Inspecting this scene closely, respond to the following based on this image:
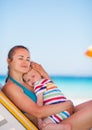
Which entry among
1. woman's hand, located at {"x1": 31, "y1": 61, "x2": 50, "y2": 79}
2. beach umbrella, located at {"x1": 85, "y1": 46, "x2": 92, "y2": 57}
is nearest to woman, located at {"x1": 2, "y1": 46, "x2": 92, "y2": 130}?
woman's hand, located at {"x1": 31, "y1": 61, "x2": 50, "y2": 79}

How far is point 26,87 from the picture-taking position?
61.6 inches

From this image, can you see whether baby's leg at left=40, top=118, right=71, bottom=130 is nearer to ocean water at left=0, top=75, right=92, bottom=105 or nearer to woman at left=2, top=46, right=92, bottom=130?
woman at left=2, top=46, right=92, bottom=130

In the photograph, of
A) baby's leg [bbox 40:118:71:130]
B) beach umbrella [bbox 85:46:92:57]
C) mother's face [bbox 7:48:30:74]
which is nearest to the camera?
baby's leg [bbox 40:118:71:130]

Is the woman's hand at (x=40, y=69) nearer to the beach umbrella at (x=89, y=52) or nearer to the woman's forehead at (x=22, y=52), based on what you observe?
the woman's forehead at (x=22, y=52)

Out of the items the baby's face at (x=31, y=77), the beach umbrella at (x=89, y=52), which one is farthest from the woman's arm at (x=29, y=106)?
the beach umbrella at (x=89, y=52)

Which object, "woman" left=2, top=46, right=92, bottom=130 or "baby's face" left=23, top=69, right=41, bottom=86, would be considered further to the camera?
"baby's face" left=23, top=69, right=41, bottom=86

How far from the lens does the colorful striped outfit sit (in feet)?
4.92

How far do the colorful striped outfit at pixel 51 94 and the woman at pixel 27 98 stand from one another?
34 mm

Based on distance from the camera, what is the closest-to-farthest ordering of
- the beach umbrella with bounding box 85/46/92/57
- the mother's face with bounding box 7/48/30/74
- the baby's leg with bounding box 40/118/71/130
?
the baby's leg with bounding box 40/118/71/130
the mother's face with bounding box 7/48/30/74
the beach umbrella with bounding box 85/46/92/57

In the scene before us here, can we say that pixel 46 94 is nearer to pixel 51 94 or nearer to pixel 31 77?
pixel 51 94

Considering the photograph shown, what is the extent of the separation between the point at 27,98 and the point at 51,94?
0.47 ft

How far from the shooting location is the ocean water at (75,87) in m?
1.65

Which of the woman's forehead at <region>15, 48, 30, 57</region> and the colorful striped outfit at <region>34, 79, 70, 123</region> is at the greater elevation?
the woman's forehead at <region>15, 48, 30, 57</region>

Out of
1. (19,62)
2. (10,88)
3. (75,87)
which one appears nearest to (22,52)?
(19,62)
